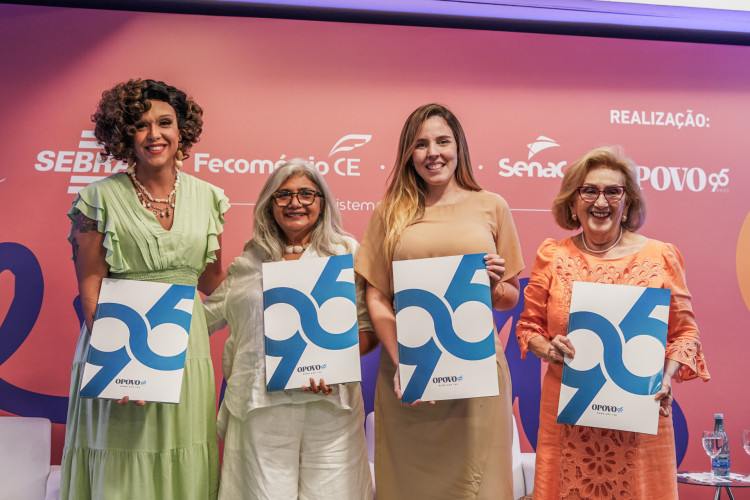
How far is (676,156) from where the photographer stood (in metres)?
4.73

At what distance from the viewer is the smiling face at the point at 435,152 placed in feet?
8.69

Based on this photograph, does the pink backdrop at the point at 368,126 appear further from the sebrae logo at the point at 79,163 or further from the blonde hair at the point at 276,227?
the blonde hair at the point at 276,227

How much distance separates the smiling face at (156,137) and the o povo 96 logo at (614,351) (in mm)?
1624

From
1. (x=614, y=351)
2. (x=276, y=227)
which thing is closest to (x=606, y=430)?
(x=614, y=351)

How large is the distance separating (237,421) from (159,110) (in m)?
1.23

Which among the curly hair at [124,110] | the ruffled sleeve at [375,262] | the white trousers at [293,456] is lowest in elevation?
the white trousers at [293,456]

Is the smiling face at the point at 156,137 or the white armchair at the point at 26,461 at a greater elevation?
the smiling face at the point at 156,137

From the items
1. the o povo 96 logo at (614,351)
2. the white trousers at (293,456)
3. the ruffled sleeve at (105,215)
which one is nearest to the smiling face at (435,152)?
the o povo 96 logo at (614,351)

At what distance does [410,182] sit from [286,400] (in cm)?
93

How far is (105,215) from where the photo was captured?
2613 mm

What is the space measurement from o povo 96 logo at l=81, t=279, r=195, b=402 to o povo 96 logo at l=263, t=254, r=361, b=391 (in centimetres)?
31

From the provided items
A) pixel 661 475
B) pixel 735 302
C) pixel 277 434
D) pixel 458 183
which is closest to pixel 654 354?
pixel 661 475

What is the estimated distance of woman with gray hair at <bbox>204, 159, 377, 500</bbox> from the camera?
2555mm

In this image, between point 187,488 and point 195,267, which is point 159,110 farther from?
point 187,488
